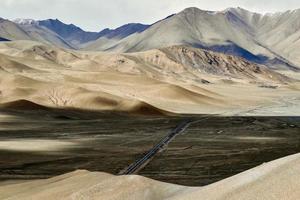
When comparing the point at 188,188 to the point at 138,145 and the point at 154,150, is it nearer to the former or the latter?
the point at 154,150

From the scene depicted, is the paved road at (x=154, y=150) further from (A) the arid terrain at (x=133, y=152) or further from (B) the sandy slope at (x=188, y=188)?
(B) the sandy slope at (x=188, y=188)

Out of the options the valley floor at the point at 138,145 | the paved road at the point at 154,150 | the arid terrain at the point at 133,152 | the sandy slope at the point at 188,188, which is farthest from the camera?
the paved road at the point at 154,150

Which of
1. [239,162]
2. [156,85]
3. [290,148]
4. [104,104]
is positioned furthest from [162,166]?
[156,85]

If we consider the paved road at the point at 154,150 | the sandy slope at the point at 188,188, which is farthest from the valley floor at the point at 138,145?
the sandy slope at the point at 188,188

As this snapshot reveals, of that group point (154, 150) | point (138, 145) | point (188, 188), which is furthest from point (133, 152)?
point (188, 188)

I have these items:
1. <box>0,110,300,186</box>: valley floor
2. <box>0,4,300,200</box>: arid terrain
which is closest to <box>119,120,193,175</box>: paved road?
<box>0,4,300,200</box>: arid terrain
